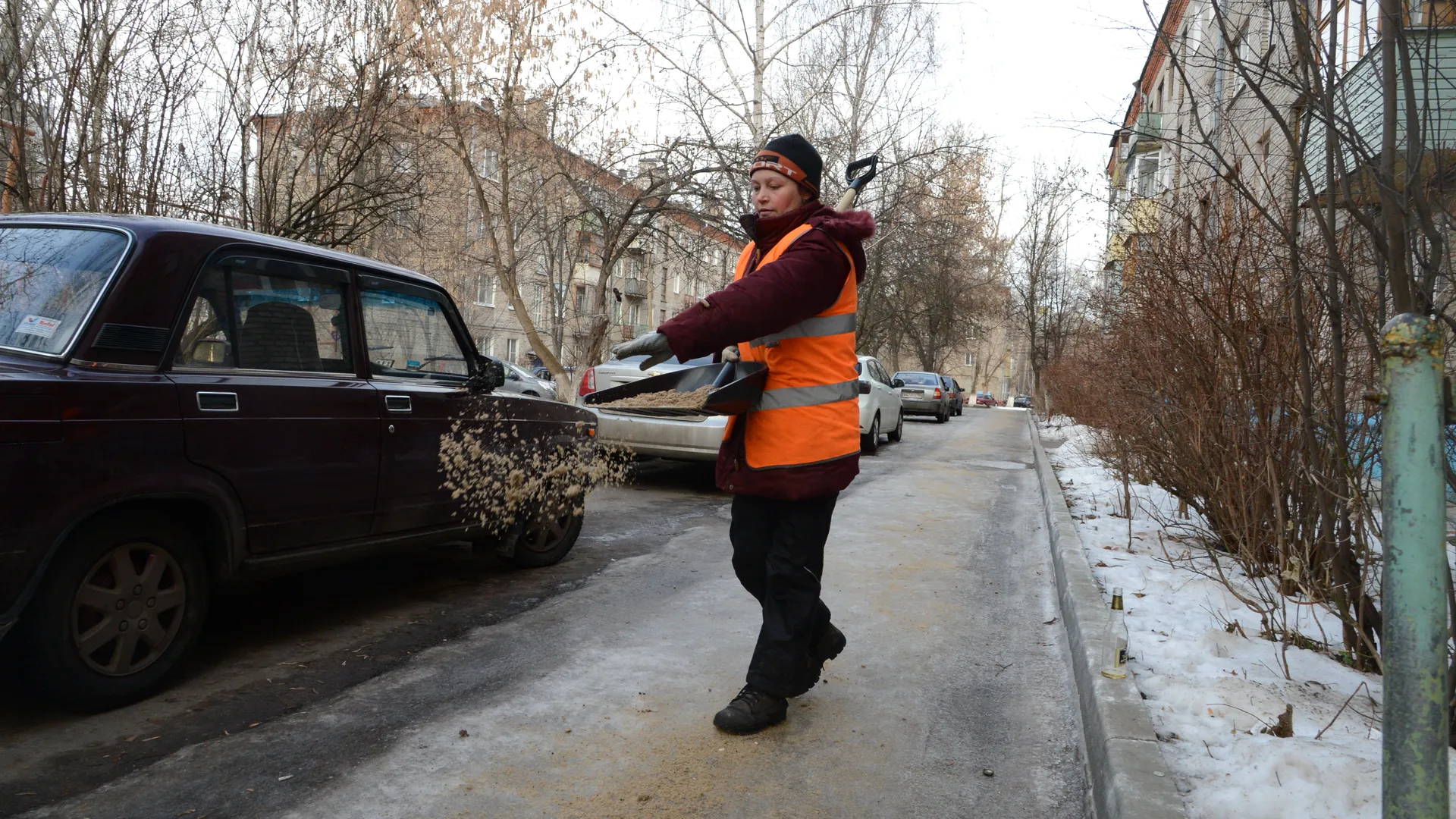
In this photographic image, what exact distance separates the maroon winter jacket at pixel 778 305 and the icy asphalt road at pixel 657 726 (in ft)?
3.01

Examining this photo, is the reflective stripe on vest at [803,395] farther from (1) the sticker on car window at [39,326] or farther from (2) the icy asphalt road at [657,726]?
(1) the sticker on car window at [39,326]

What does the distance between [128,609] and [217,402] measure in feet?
2.61

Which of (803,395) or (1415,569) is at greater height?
(803,395)

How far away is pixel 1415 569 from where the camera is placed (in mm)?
1590

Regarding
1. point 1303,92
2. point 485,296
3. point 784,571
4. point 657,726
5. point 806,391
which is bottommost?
point 657,726

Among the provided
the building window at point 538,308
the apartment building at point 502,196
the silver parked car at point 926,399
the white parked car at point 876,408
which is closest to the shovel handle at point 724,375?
the apartment building at point 502,196

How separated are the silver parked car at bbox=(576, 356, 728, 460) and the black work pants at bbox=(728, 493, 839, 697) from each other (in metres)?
5.63

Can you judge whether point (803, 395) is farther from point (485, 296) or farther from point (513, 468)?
point (485, 296)

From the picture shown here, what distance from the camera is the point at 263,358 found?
398cm

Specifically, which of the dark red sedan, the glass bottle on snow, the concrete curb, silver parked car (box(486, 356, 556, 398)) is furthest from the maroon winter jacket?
silver parked car (box(486, 356, 556, 398))

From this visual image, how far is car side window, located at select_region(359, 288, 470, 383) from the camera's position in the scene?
461 cm

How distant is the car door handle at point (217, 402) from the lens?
11.8 ft

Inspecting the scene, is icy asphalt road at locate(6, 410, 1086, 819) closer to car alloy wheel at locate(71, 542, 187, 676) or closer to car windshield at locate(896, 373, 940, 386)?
car alloy wheel at locate(71, 542, 187, 676)

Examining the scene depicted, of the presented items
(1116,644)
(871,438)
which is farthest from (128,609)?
(871,438)
